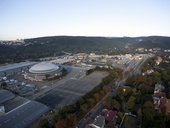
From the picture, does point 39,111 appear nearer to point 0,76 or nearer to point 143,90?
point 143,90

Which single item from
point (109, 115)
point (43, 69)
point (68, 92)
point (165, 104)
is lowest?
point (68, 92)

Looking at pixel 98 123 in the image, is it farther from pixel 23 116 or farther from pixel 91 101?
pixel 23 116

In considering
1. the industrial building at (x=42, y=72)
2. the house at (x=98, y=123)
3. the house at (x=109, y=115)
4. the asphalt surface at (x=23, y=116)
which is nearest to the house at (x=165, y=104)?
the house at (x=109, y=115)

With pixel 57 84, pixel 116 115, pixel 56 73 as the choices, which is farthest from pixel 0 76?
pixel 116 115

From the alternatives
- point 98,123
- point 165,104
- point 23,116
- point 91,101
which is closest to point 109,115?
point 98,123

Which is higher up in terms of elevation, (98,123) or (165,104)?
(165,104)

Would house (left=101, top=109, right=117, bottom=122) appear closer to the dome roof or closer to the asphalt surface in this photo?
the asphalt surface

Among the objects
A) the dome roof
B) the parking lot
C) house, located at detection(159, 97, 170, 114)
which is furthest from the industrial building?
house, located at detection(159, 97, 170, 114)

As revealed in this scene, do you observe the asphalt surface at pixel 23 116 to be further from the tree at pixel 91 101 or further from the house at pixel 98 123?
the house at pixel 98 123
